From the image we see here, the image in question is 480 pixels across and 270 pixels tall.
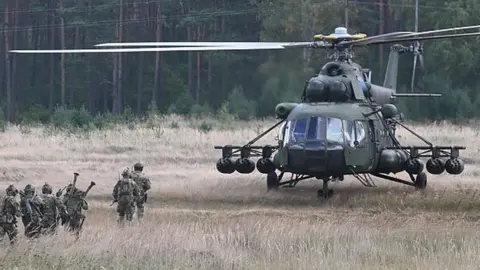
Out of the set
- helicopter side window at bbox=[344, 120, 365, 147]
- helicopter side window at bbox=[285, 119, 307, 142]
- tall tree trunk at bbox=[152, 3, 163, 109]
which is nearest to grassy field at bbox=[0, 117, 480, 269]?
helicopter side window at bbox=[344, 120, 365, 147]

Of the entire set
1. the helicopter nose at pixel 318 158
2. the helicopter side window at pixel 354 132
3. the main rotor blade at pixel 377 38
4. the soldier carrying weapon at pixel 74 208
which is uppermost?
the main rotor blade at pixel 377 38

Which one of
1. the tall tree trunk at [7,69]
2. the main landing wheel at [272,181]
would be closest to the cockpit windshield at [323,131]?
the main landing wheel at [272,181]

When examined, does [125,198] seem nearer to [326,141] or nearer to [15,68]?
[326,141]

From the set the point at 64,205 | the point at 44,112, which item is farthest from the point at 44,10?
the point at 64,205

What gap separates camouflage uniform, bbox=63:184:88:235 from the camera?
→ 44.6 feet

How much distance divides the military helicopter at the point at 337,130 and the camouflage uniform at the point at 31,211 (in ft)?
11.8

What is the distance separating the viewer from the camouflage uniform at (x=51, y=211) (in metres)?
13.2

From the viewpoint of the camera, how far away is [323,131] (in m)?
17.2

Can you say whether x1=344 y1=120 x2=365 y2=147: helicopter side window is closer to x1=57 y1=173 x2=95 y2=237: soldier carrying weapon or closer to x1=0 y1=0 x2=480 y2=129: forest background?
x1=57 y1=173 x2=95 y2=237: soldier carrying weapon

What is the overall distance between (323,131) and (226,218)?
2601 mm

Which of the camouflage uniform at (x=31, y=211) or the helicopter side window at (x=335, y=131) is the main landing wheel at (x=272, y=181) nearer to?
the helicopter side window at (x=335, y=131)

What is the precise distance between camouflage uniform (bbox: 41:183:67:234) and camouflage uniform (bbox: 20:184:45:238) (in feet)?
0.22

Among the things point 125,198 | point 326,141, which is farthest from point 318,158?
point 125,198

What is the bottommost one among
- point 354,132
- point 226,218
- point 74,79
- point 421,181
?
point 226,218
